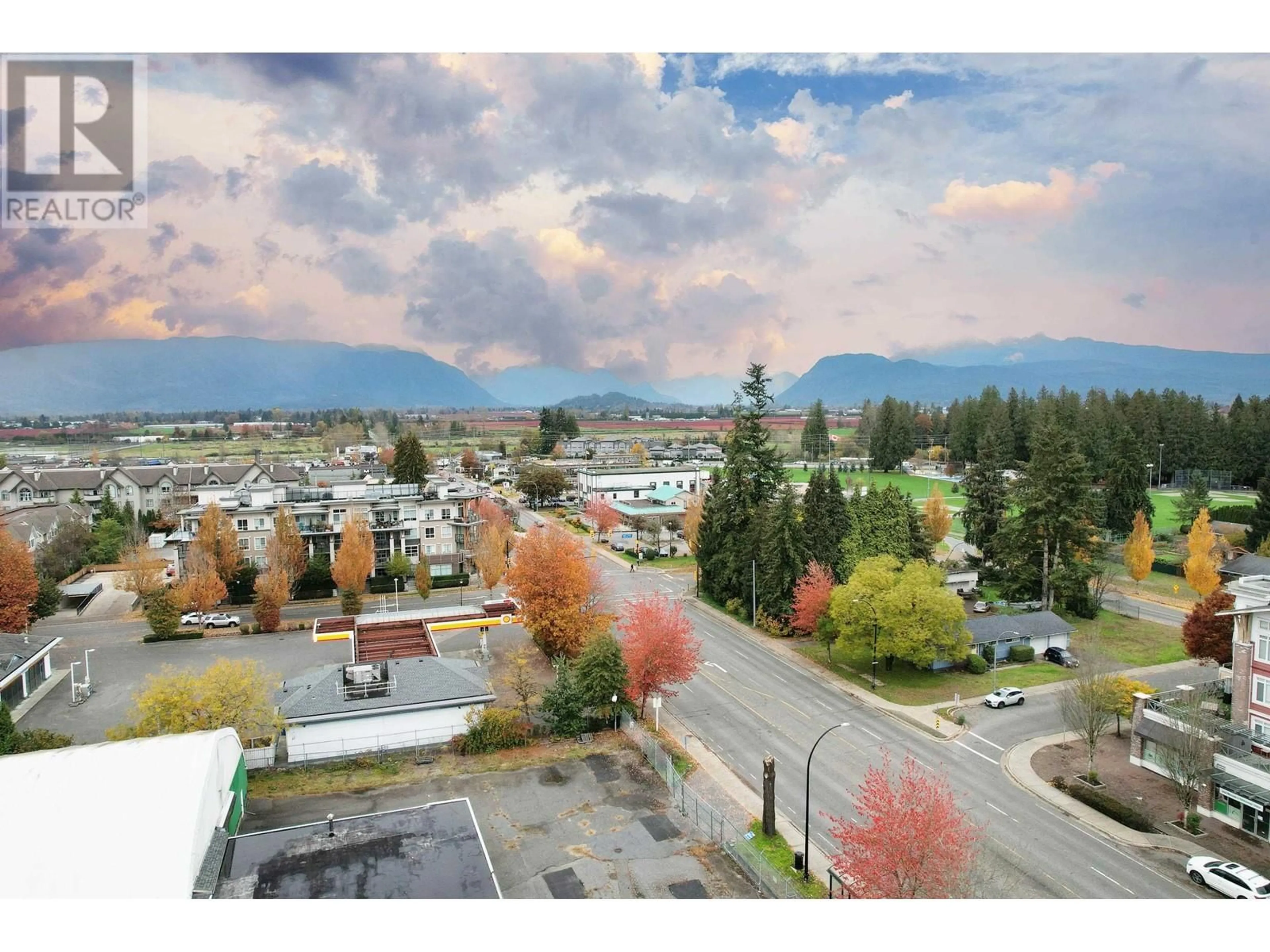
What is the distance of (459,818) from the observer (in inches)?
802

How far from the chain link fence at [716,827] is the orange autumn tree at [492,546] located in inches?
829

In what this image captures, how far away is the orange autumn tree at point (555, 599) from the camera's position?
3300 cm

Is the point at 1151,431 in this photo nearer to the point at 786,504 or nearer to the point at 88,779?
the point at 786,504

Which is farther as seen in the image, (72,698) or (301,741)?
(72,698)

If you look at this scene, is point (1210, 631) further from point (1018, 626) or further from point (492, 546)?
point (492, 546)

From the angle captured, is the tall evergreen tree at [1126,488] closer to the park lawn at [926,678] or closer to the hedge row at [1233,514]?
the hedge row at [1233,514]

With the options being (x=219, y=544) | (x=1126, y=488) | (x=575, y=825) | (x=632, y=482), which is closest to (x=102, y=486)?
(x=219, y=544)

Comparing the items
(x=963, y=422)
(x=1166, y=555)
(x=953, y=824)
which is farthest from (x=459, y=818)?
(x=963, y=422)

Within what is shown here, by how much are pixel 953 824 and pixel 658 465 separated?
300ft

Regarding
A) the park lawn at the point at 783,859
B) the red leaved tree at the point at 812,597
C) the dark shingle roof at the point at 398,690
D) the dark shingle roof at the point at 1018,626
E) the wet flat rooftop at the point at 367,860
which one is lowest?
the park lawn at the point at 783,859

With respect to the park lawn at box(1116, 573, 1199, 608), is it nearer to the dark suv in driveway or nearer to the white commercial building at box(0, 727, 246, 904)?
the dark suv in driveway

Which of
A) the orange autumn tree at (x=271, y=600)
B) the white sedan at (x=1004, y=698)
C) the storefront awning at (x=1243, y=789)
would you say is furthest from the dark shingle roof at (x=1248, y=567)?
the orange autumn tree at (x=271, y=600)

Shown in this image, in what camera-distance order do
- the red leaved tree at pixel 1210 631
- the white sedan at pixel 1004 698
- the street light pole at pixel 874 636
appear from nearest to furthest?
the white sedan at pixel 1004 698 → the red leaved tree at pixel 1210 631 → the street light pole at pixel 874 636

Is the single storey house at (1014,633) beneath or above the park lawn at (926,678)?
above
